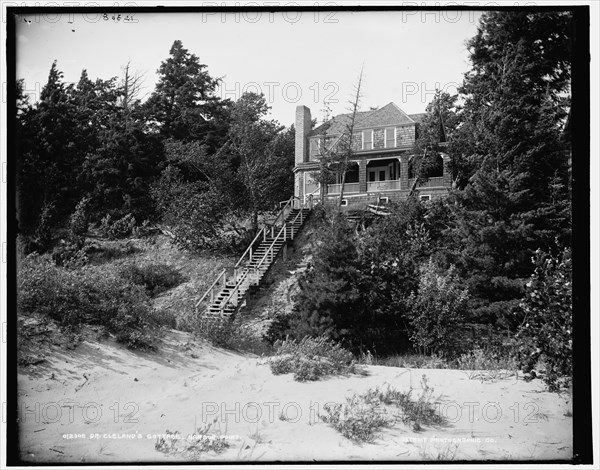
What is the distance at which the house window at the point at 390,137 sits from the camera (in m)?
15.8

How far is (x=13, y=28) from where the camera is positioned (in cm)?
712

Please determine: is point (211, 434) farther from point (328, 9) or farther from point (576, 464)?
point (328, 9)

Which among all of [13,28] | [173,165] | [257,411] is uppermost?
[13,28]

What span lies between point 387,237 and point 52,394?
8032mm

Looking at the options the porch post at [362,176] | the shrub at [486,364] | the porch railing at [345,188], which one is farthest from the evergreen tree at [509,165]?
the porch railing at [345,188]

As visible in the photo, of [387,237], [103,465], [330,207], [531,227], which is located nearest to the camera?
[103,465]

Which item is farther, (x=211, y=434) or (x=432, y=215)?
(x=432, y=215)

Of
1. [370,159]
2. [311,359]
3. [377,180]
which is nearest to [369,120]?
[377,180]

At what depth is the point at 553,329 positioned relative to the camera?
7.13 metres

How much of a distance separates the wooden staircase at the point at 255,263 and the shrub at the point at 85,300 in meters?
2.08

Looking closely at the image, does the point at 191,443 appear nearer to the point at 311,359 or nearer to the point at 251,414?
the point at 251,414

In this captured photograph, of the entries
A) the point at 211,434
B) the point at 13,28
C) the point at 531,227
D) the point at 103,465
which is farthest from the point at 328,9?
the point at 103,465

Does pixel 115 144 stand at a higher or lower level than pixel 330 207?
higher

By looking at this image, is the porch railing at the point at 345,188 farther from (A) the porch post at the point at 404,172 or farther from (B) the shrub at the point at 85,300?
(B) the shrub at the point at 85,300
